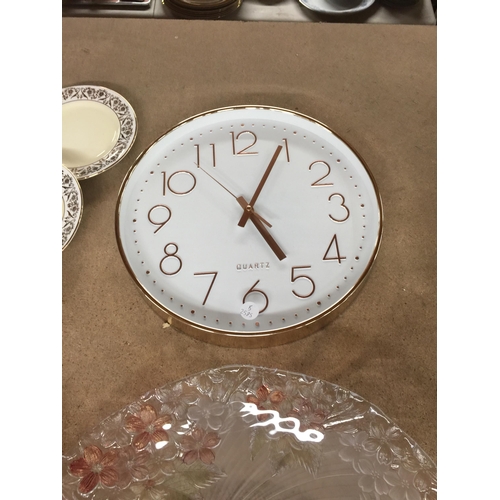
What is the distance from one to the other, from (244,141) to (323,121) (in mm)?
179

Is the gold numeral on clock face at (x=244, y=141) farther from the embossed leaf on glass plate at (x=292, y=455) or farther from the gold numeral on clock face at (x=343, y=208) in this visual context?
the embossed leaf on glass plate at (x=292, y=455)

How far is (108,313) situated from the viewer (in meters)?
0.77

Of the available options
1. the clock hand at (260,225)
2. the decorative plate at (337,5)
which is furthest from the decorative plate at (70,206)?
the decorative plate at (337,5)

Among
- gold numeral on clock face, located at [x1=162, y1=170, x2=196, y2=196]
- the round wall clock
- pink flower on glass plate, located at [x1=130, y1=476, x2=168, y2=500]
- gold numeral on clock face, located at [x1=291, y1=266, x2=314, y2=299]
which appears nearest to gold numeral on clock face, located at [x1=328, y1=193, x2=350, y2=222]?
the round wall clock

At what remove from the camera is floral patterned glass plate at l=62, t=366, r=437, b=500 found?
2.02ft

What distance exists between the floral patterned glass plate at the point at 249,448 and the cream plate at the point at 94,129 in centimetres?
47

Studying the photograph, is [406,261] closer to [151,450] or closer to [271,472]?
[271,472]

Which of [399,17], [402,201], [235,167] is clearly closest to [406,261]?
[402,201]

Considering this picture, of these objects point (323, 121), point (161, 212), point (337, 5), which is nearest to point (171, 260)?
point (161, 212)

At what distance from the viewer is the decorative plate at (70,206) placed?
82 centimetres

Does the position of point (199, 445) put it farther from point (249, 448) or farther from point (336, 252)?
point (336, 252)

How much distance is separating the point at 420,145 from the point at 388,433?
563 mm

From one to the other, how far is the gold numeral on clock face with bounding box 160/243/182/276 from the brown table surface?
2.8 inches

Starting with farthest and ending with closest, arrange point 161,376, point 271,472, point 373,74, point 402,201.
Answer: point 373,74
point 402,201
point 161,376
point 271,472
